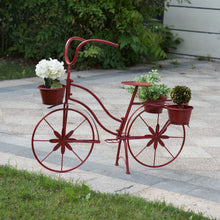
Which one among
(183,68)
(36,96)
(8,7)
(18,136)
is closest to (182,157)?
(18,136)

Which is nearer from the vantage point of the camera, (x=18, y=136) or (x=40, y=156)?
(x=40, y=156)

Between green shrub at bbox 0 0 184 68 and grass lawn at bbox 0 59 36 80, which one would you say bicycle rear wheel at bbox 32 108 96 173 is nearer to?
grass lawn at bbox 0 59 36 80

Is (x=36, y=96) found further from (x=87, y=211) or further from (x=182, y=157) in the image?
(x=87, y=211)

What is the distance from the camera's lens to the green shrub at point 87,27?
35.9ft

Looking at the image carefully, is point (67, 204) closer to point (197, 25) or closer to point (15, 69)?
point (15, 69)

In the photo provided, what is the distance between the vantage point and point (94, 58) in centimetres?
1143

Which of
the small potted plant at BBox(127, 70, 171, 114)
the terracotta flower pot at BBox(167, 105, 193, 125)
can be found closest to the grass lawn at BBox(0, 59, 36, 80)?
the small potted plant at BBox(127, 70, 171, 114)

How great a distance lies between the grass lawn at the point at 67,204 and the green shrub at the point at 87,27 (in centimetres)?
681

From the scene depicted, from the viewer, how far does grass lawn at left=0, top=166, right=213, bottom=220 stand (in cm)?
368

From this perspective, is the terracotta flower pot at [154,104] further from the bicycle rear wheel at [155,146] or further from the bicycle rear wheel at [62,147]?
the bicycle rear wheel at [62,147]

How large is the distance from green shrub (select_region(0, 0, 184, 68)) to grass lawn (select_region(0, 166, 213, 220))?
6.81 meters

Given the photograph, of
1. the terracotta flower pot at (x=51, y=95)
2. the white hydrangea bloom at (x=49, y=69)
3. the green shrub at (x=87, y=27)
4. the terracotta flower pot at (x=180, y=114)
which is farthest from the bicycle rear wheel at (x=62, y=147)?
the green shrub at (x=87, y=27)

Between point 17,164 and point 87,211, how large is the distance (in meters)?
1.30

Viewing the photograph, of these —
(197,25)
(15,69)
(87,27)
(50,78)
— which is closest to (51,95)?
(50,78)
